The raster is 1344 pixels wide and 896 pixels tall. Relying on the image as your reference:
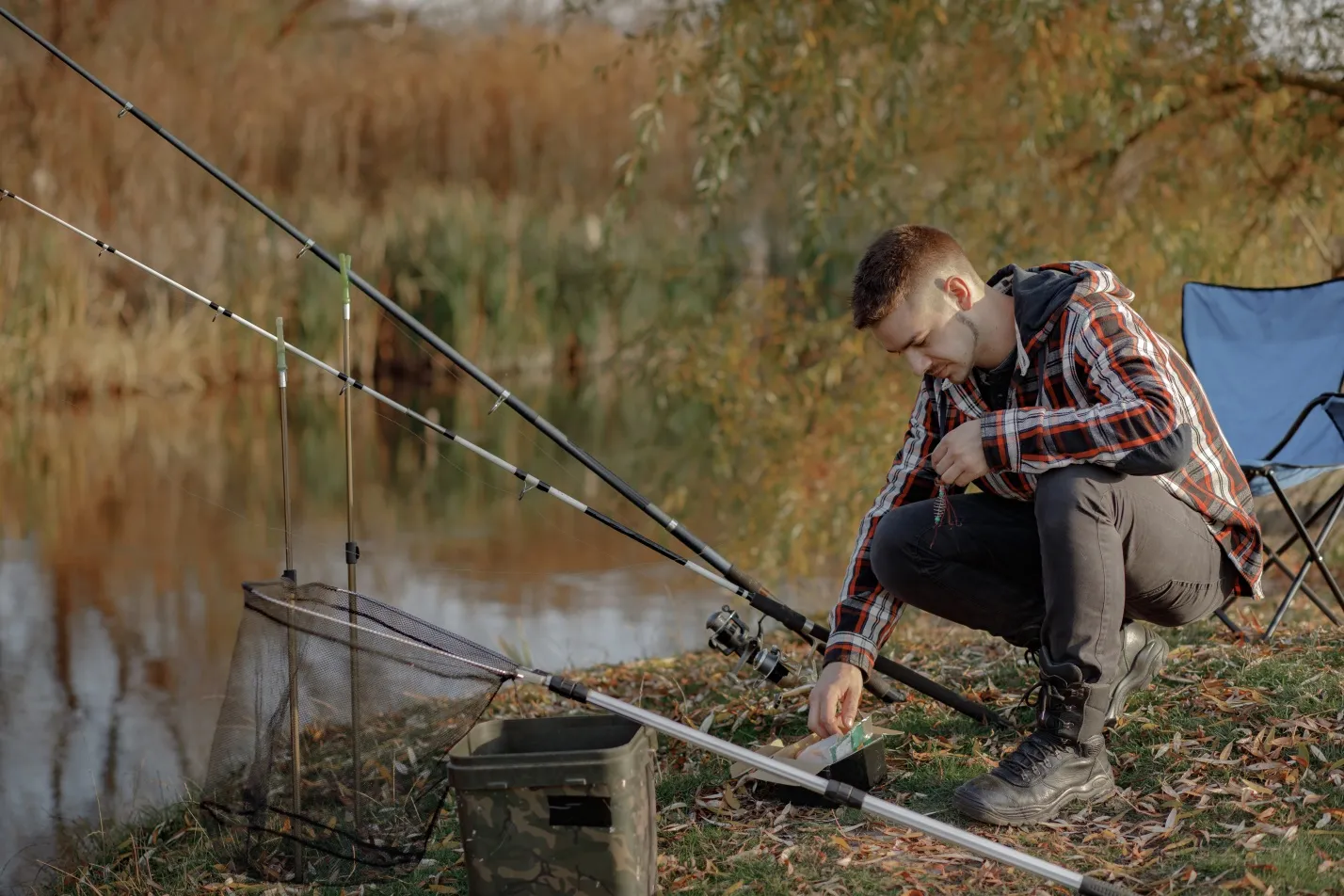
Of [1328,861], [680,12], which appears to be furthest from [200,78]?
[1328,861]

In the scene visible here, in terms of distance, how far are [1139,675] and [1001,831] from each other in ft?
1.80

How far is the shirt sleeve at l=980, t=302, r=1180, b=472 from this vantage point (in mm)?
2250

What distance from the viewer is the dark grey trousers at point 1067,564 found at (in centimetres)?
229

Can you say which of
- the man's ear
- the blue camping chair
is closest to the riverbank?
the blue camping chair

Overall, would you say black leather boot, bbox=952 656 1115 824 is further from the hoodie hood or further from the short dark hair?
the short dark hair

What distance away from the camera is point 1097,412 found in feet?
7.43

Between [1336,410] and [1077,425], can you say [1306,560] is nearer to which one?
[1336,410]

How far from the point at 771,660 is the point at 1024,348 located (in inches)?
30.1

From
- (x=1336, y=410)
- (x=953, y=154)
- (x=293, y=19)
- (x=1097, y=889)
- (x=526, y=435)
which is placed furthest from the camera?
(x=293, y=19)

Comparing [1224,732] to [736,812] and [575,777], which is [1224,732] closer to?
[736,812]

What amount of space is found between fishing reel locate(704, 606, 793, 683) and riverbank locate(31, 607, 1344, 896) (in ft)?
0.76

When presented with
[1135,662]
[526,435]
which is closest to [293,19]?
[526,435]

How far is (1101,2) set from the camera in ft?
16.0

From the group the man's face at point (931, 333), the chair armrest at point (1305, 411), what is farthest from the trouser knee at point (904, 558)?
the chair armrest at point (1305, 411)
